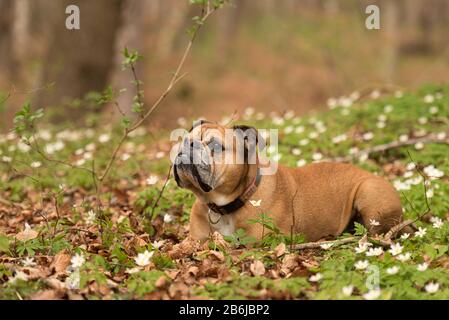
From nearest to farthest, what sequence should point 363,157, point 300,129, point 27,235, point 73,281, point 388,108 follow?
point 73,281, point 27,235, point 363,157, point 300,129, point 388,108

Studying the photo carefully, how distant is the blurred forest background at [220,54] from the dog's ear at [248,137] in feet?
9.32

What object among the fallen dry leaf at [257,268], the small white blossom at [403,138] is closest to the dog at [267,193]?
the fallen dry leaf at [257,268]

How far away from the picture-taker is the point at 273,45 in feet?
100

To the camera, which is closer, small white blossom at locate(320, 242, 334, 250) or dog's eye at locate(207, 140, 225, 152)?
small white blossom at locate(320, 242, 334, 250)

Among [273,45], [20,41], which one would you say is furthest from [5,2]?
[273,45]

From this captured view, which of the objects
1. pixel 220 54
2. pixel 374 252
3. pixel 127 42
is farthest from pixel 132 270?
pixel 220 54

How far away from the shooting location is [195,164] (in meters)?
5.01

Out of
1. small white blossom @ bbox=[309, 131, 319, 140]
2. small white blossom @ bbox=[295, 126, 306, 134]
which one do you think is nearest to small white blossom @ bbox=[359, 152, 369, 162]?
small white blossom @ bbox=[309, 131, 319, 140]

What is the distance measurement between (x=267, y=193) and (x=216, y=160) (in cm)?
58

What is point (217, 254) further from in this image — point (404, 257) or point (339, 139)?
point (339, 139)

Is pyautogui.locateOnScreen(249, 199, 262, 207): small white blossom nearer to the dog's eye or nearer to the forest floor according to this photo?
the forest floor

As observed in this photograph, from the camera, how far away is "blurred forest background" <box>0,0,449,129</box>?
1230cm
